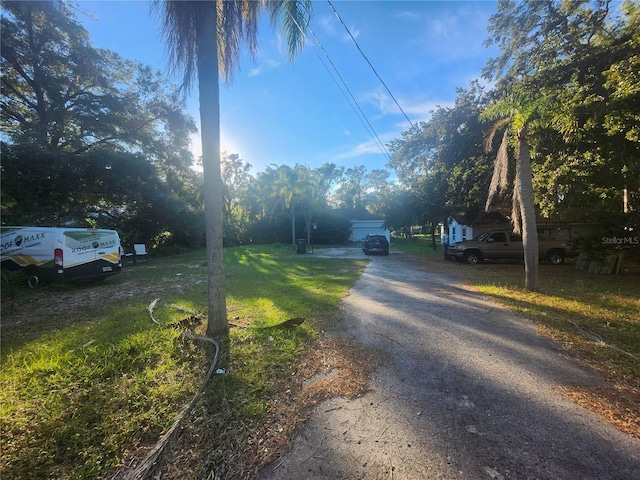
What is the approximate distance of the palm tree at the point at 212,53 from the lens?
4160 mm

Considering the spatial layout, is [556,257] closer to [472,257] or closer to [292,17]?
[472,257]

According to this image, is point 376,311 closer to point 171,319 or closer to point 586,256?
point 171,319

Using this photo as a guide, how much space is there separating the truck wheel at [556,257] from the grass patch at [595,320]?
10.8 ft

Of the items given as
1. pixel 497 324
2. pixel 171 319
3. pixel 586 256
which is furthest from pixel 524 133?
pixel 171 319

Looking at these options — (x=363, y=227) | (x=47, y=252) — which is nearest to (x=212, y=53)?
(x=47, y=252)

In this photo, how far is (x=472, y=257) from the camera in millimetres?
13867

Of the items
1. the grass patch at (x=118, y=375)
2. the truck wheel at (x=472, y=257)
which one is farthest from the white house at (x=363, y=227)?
the grass patch at (x=118, y=375)

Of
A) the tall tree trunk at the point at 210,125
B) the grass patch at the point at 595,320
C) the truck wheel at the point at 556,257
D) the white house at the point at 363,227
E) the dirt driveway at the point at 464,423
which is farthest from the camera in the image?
the white house at the point at 363,227

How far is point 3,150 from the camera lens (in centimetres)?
1144

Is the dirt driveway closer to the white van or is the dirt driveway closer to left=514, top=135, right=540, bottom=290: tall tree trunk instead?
left=514, top=135, right=540, bottom=290: tall tree trunk

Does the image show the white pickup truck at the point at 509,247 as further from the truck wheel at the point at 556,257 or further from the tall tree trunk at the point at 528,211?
the tall tree trunk at the point at 528,211

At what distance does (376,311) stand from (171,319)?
13.5 ft

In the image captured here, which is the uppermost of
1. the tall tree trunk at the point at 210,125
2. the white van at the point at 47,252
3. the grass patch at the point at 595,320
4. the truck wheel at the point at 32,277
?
the tall tree trunk at the point at 210,125

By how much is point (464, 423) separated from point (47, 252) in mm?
10418
